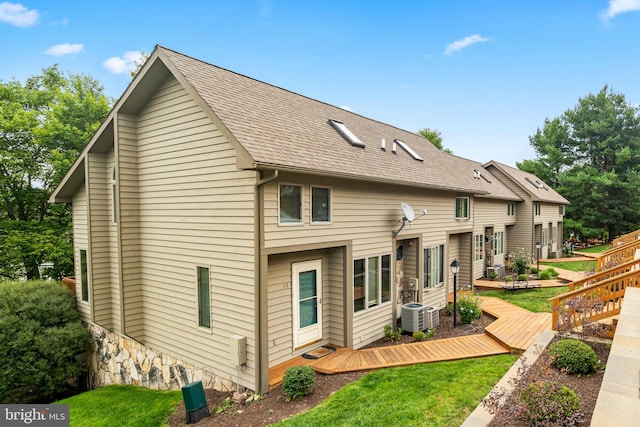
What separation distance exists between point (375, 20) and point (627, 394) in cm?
1939

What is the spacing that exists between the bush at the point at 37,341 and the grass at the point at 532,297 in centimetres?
1495

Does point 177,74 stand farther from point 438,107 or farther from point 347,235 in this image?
point 438,107

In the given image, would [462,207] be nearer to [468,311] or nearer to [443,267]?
[443,267]

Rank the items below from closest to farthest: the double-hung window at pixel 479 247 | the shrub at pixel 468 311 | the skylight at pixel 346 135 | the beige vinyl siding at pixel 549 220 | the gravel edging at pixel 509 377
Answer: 1. the gravel edging at pixel 509 377
2. the skylight at pixel 346 135
3. the shrub at pixel 468 311
4. the double-hung window at pixel 479 247
5. the beige vinyl siding at pixel 549 220

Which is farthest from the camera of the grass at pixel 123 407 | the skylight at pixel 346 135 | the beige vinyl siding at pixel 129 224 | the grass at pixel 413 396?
the skylight at pixel 346 135

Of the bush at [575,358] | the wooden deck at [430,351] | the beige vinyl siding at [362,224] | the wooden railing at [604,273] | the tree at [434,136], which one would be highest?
the tree at [434,136]

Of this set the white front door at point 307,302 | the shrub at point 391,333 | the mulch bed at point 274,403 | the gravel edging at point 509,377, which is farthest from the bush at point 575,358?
the white front door at point 307,302

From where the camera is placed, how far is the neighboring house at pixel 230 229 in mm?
6637

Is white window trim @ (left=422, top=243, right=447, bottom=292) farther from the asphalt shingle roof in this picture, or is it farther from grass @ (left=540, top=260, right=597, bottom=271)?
grass @ (left=540, top=260, right=597, bottom=271)

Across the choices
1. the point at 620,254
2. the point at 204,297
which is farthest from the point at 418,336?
the point at 620,254

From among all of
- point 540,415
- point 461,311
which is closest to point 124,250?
point 540,415

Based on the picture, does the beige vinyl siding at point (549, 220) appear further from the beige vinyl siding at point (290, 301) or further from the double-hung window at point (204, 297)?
the double-hung window at point (204, 297)

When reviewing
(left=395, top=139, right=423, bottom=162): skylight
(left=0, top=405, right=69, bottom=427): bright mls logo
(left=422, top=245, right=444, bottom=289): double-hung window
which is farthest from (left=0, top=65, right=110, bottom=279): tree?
(left=422, top=245, right=444, bottom=289): double-hung window

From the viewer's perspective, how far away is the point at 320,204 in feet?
25.2
